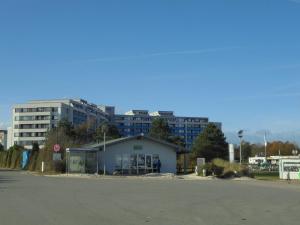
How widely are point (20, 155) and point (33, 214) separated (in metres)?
73.9

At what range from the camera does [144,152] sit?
5947 cm

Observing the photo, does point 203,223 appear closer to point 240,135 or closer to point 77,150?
point 77,150

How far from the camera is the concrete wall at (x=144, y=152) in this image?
192ft

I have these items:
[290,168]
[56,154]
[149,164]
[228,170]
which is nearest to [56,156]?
[56,154]

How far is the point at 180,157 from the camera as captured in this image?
72.9 m

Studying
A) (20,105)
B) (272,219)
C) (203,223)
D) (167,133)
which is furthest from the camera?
(20,105)

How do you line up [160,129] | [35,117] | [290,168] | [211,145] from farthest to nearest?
[35,117] → [160,129] → [211,145] → [290,168]

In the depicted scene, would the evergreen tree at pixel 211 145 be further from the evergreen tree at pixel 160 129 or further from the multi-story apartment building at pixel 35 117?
the multi-story apartment building at pixel 35 117

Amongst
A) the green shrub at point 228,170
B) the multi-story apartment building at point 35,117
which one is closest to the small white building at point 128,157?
the green shrub at point 228,170

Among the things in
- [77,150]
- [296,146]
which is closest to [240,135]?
[77,150]

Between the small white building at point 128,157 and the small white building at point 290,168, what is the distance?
1591 centimetres

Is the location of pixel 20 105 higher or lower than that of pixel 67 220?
higher

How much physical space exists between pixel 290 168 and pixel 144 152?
1802 centimetres

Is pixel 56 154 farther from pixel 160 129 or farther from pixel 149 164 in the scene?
pixel 160 129
